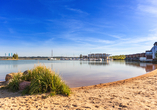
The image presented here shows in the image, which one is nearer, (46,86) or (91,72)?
(46,86)

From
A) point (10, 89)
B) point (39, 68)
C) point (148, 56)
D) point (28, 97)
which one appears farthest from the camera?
point (148, 56)

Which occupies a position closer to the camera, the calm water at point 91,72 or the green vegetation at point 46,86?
the green vegetation at point 46,86

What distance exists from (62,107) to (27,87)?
3247mm

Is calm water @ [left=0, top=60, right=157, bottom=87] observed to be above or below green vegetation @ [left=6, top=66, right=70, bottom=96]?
below

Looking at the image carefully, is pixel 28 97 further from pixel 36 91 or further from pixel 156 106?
pixel 156 106

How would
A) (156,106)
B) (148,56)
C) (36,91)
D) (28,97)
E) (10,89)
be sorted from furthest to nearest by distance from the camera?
(148,56) → (10,89) → (36,91) → (28,97) → (156,106)

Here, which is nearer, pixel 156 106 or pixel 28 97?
pixel 156 106

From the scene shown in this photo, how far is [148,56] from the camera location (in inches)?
2726

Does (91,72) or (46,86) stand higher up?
(46,86)

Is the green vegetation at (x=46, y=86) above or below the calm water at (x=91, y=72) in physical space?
above

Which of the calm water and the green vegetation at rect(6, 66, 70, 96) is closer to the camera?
the green vegetation at rect(6, 66, 70, 96)

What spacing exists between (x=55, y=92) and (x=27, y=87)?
1.90 meters

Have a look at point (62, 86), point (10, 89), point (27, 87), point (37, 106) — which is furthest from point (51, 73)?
point (10, 89)

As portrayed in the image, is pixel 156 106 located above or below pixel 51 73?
below
